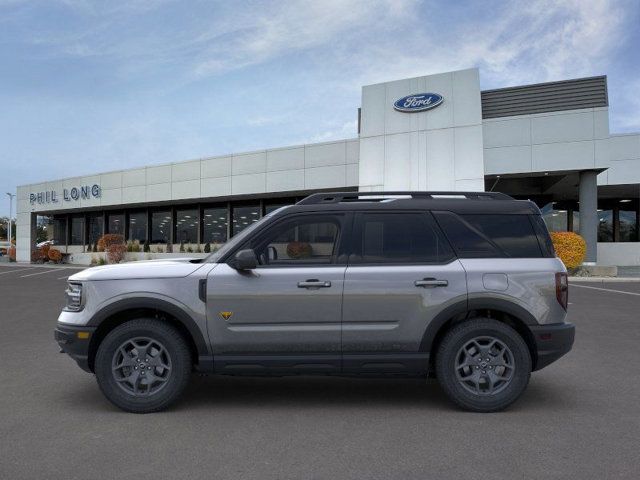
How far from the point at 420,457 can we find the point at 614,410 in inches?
85.8

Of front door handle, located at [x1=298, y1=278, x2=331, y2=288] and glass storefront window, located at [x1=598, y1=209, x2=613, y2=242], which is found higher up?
glass storefront window, located at [x1=598, y1=209, x2=613, y2=242]

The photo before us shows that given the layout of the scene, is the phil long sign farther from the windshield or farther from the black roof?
the black roof

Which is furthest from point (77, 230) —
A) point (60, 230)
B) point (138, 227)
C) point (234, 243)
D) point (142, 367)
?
point (234, 243)

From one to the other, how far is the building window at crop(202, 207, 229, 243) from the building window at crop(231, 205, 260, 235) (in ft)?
2.05

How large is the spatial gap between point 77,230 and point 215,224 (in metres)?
18.4

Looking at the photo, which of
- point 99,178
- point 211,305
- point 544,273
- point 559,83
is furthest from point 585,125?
point 99,178

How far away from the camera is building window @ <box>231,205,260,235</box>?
36.8 meters

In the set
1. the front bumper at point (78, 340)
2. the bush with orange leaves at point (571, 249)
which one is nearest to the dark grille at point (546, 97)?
the bush with orange leaves at point (571, 249)

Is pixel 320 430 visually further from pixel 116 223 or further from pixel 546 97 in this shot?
pixel 116 223

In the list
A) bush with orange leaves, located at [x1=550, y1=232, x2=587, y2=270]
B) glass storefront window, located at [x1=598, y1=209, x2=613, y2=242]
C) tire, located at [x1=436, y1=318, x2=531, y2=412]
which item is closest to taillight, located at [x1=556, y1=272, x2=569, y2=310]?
tire, located at [x1=436, y1=318, x2=531, y2=412]

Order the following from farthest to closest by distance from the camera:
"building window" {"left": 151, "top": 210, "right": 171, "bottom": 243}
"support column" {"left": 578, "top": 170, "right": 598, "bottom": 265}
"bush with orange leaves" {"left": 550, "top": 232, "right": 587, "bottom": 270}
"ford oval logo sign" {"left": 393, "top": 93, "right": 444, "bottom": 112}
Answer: "building window" {"left": 151, "top": 210, "right": 171, "bottom": 243} < "ford oval logo sign" {"left": 393, "top": 93, "right": 444, "bottom": 112} < "support column" {"left": 578, "top": 170, "right": 598, "bottom": 265} < "bush with orange leaves" {"left": 550, "top": 232, "right": 587, "bottom": 270}

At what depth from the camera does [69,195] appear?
4325cm

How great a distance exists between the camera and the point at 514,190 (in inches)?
1241

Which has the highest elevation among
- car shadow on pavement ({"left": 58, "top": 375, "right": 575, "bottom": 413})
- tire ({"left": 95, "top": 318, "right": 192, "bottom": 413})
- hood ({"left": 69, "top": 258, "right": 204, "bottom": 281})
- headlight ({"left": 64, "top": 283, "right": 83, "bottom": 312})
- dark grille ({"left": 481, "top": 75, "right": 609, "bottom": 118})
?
dark grille ({"left": 481, "top": 75, "right": 609, "bottom": 118})
